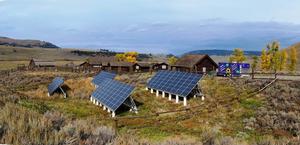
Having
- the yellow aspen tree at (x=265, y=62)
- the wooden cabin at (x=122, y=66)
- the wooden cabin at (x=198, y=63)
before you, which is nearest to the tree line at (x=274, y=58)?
the yellow aspen tree at (x=265, y=62)

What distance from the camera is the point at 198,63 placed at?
68000mm

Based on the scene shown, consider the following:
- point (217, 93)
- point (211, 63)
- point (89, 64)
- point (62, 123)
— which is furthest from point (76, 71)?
point (62, 123)

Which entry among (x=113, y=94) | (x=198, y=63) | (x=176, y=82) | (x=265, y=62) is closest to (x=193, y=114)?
(x=176, y=82)

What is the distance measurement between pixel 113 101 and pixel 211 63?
48.1 metres

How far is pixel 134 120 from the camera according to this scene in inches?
830

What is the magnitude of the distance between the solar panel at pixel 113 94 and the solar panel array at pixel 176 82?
4071mm

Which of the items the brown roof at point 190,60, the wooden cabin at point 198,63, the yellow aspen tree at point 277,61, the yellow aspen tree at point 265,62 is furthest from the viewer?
the yellow aspen tree at point 265,62

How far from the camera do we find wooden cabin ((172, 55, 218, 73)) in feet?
222

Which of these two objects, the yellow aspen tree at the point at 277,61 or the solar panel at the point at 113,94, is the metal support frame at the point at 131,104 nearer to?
the solar panel at the point at 113,94

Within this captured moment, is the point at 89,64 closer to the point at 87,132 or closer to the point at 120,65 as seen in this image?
the point at 120,65

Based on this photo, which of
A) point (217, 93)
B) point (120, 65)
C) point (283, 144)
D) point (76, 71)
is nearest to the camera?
point (283, 144)

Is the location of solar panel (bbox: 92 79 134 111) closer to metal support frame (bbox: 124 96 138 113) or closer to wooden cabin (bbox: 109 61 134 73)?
metal support frame (bbox: 124 96 138 113)

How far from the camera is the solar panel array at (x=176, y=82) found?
2552cm

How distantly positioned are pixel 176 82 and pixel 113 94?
5487 mm
